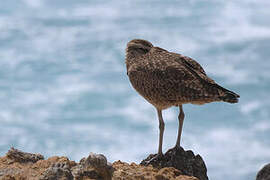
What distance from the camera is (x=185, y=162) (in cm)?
1214

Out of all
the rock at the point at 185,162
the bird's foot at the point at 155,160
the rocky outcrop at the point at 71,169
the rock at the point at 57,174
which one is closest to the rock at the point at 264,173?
the rocky outcrop at the point at 71,169

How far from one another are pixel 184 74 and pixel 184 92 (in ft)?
1.68

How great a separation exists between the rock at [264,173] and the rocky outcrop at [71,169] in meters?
1.35

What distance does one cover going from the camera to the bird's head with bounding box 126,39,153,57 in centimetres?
1442

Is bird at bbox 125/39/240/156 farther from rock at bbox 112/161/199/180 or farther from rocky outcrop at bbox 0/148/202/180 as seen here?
rocky outcrop at bbox 0/148/202/180

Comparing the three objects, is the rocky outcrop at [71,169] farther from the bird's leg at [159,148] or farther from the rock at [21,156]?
the bird's leg at [159,148]

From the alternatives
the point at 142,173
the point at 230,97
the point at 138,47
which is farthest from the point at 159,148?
the point at 138,47

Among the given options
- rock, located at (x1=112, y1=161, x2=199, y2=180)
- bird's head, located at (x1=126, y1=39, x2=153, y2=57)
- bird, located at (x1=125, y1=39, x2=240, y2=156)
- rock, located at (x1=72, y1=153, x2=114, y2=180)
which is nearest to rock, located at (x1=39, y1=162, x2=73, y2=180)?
rock, located at (x1=72, y1=153, x2=114, y2=180)

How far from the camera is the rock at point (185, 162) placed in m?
12.1

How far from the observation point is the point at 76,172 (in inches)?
386

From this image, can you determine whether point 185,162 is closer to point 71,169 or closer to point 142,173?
point 142,173

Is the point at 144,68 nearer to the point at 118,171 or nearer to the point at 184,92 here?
the point at 184,92

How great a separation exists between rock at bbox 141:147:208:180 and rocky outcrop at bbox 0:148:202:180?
23.5 inches

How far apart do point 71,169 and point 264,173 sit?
158 inches
